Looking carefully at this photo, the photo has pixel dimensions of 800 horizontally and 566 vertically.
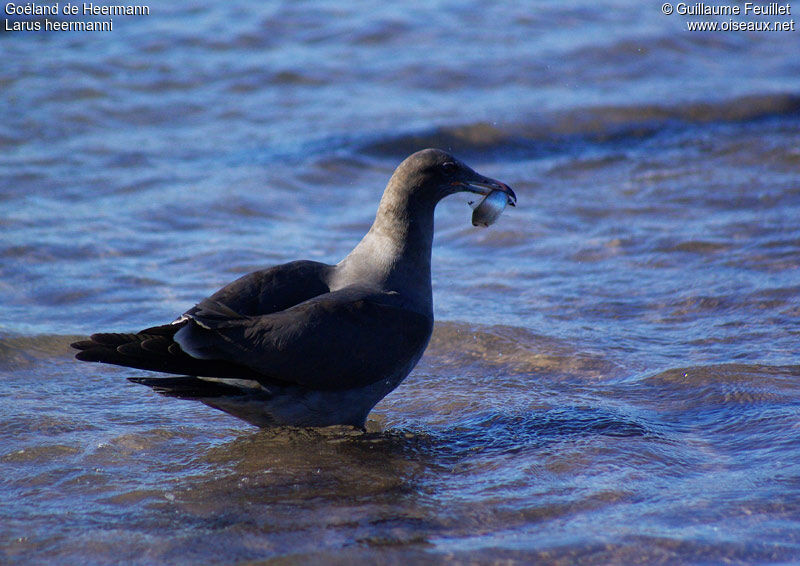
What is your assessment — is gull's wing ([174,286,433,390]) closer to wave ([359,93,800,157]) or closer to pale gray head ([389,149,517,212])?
pale gray head ([389,149,517,212])

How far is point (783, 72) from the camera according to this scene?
479 inches

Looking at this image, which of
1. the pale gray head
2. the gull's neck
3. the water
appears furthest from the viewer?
the pale gray head

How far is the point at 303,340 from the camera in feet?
15.2

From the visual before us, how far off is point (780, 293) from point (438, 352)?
225 cm

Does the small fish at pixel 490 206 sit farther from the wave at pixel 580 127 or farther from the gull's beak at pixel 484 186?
the wave at pixel 580 127

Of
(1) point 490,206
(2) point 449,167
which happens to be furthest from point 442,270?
(2) point 449,167

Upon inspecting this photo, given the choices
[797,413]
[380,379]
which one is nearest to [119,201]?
[380,379]

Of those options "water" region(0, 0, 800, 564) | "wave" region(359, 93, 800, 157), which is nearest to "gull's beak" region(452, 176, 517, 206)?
"water" region(0, 0, 800, 564)

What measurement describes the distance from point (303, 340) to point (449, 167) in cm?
131

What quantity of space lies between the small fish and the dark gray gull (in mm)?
375

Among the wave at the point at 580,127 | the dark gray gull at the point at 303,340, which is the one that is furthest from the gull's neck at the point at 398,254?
the wave at the point at 580,127

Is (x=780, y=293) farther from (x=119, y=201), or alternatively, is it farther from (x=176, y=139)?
(x=176, y=139)

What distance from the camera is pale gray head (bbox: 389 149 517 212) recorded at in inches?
209

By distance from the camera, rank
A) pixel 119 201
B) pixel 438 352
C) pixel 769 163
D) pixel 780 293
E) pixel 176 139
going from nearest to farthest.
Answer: pixel 438 352 < pixel 780 293 < pixel 119 201 < pixel 769 163 < pixel 176 139
